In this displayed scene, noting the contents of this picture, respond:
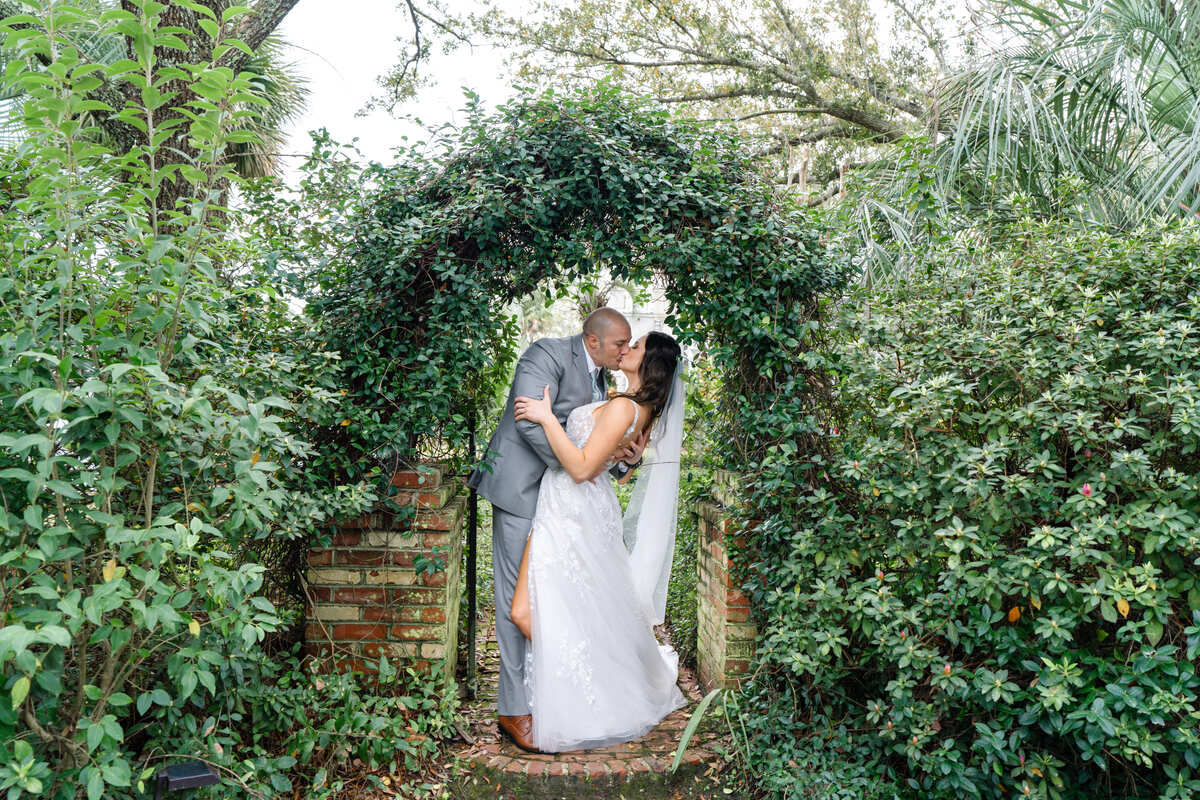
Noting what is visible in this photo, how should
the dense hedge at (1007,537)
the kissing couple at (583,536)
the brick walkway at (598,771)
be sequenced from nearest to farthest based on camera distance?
the dense hedge at (1007,537)
the brick walkway at (598,771)
the kissing couple at (583,536)

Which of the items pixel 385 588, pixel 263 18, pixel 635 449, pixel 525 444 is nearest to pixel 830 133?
pixel 263 18

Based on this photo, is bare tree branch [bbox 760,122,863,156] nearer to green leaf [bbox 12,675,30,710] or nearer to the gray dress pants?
the gray dress pants

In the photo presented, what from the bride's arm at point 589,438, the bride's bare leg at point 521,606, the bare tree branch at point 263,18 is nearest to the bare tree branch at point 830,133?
the bare tree branch at point 263,18

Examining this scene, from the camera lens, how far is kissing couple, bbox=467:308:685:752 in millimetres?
3629

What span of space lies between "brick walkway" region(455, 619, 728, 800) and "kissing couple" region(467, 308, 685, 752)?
0.11 meters

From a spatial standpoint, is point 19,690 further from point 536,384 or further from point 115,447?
point 536,384

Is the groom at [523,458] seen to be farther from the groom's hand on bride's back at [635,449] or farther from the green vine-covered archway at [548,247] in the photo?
the green vine-covered archway at [548,247]

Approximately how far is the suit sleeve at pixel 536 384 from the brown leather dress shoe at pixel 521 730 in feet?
3.99

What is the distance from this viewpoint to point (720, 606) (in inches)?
149

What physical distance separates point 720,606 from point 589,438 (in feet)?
3.46

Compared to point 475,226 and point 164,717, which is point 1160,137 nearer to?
point 475,226

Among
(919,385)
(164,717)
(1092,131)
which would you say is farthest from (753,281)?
(1092,131)

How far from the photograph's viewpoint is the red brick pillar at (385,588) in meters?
3.51

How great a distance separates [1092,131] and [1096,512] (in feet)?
14.1
